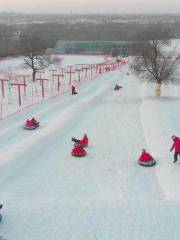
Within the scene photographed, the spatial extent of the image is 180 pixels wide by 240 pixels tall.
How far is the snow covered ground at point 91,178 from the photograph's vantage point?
37.8 feet

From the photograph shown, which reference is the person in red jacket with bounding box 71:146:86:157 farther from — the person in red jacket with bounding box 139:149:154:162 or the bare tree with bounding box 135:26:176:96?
the bare tree with bounding box 135:26:176:96

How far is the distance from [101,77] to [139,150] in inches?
1308

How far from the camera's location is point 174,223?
11.7 metres

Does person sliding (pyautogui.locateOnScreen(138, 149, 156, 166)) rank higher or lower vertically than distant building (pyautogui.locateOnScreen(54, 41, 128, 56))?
higher

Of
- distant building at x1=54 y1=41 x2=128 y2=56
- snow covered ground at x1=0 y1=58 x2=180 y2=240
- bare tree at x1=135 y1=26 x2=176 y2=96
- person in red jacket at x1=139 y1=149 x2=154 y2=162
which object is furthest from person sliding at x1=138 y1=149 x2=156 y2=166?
distant building at x1=54 y1=41 x2=128 y2=56

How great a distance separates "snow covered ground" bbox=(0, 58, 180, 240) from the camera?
37.8 ft

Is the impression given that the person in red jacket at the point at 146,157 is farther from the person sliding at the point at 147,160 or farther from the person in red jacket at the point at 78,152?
the person in red jacket at the point at 78,152

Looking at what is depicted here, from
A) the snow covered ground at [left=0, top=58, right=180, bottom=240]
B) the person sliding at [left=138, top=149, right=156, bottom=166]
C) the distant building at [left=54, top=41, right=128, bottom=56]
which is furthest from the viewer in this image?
the distant building at [left=54, top=41, right=128, bottom=56]

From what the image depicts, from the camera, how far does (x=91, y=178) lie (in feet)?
51.9

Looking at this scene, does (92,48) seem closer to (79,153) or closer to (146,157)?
(79,153)

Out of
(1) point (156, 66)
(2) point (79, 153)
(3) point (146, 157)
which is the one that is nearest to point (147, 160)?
(3) point (146, 157)

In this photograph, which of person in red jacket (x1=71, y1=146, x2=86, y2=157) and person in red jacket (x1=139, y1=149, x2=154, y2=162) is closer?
person in red jacket (x1=139, y1=149, x2=154, y2=162)

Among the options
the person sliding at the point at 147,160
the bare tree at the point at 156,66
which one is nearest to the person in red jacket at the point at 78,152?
the person sliding at the point at 147,160

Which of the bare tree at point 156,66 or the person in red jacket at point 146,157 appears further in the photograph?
the bare tree at point 156,66
